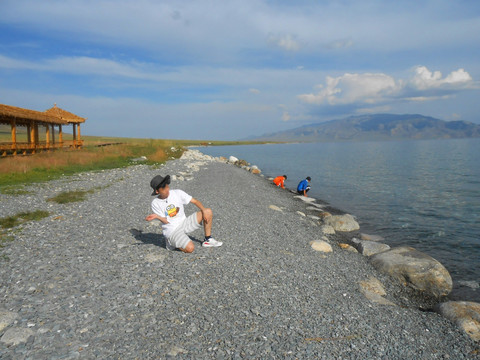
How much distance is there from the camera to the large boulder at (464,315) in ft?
21.6

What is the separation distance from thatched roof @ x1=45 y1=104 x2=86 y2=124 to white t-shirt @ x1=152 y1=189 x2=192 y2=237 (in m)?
35.7

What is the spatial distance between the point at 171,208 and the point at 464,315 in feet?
24.3

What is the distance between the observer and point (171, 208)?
8.25 meters

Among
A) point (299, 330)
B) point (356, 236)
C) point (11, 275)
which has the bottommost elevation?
point (356, 236)

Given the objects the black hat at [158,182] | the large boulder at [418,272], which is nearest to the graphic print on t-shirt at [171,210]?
the black hat at [158,182]

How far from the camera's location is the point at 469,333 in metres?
6.52

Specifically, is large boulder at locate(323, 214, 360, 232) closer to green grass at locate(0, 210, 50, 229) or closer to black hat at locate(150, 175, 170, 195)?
black hat at locate(150, 175, 170, 195)

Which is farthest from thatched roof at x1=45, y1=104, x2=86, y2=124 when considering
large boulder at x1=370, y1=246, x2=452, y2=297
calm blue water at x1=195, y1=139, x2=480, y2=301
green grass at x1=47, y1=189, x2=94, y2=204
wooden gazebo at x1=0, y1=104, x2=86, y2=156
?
large boulder at x1=370, y1=246, x2=452, y2=297

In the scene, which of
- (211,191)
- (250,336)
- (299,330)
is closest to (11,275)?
(250,336)

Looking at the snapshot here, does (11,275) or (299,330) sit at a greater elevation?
(11,275)

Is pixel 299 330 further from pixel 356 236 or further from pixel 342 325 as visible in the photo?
pixel 356 236

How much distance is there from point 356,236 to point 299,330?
1021 cm

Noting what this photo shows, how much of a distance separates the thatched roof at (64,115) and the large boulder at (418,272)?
A: 3912cm

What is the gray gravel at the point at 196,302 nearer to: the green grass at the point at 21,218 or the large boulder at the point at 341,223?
the green grass at the point at 21,218
